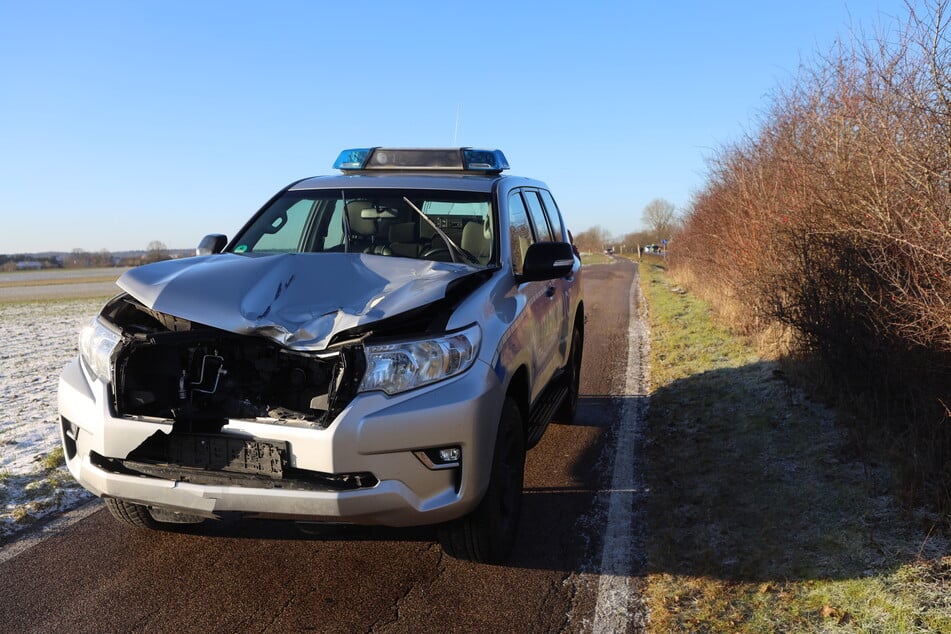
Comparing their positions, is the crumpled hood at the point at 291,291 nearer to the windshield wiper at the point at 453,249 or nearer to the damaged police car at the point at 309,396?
the damaged police car at the point at 309,396

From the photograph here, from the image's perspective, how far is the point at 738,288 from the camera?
36.8 feet

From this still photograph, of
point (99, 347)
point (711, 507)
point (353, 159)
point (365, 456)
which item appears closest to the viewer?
point (365, 456)

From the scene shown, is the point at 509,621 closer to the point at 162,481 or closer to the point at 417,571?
A: the point at 417,571

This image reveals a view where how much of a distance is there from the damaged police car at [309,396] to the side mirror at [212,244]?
85cm

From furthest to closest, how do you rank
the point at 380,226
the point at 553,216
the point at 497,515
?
1. the point at 553,216
2. the point at 380,226
3. the point at 497,515

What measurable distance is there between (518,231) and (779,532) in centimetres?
246

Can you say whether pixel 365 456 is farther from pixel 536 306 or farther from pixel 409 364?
pixel 536 306

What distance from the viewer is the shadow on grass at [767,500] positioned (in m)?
3.58

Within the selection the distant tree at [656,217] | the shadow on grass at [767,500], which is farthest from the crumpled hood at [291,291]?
the distant tree at [656,217]

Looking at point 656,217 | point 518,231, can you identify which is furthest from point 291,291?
A: point 656,217

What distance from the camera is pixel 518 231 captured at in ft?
16.0

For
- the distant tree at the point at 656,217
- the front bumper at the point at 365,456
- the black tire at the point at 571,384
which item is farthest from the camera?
the distant tree at the point at 656,217

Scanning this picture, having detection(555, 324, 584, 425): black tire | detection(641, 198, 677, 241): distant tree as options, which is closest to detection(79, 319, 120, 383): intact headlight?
detection(555, 324, 584, 425): black tire

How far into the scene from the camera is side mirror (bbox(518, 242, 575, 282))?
4219 millimetres
